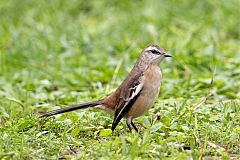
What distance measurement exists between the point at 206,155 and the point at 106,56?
515cm

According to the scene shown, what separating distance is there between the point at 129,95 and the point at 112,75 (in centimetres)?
302

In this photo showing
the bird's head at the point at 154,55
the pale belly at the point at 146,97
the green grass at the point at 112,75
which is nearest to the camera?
the green grass at the point at 112,75

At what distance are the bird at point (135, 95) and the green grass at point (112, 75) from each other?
17cm

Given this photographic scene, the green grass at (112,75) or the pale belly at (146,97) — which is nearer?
the green grass at (112,75)

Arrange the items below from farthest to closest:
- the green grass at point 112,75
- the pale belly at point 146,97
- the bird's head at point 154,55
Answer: the bird's head at point 154,55, the pale belly at point 146,97, the green grass at point 112,75

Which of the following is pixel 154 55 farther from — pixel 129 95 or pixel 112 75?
pixel 112 75

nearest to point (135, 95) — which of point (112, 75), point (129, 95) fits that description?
point (129, 95)

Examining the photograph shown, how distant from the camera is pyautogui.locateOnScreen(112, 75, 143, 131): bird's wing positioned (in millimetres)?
7035

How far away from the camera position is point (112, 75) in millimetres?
10086

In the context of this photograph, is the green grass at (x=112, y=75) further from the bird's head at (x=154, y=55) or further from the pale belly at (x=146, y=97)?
the bird's head at (x=154, y=55)

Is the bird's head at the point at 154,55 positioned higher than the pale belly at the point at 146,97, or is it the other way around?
the bird's head at the point at 154,55

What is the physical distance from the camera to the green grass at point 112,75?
248 inches

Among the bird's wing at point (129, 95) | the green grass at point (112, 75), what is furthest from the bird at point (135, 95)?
the green grass at point (112, 75)

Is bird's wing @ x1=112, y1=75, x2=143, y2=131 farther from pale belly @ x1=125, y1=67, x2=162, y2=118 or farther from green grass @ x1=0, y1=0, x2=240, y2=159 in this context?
green grass @ x1=0, y1=0, x2=240, y2=159
